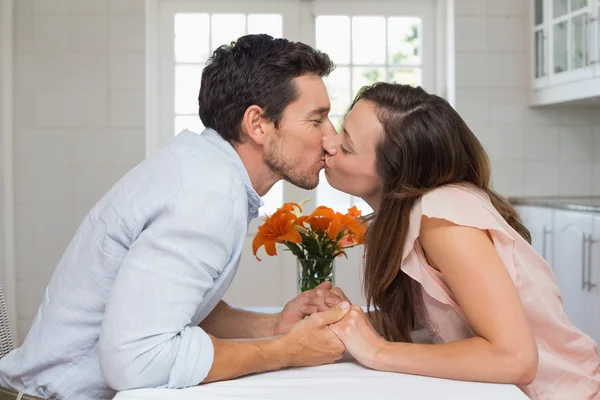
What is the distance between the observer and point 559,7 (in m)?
4.11

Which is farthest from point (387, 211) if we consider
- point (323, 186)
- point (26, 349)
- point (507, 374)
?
point (323, 186)

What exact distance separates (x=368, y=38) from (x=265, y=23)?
63 cm

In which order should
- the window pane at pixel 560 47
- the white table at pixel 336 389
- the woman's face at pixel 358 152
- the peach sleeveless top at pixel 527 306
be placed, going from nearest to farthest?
the white table at pixel 336 389 → the peach sleeveless top at pixel 527 306 → the woman's face at pixel 358 152 → the window pane at pixel 560 47

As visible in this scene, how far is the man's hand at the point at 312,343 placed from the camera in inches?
55.7

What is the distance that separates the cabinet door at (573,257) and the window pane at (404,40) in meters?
1.38

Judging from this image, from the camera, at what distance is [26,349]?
1454 millimetres

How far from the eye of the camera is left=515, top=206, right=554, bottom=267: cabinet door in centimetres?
398

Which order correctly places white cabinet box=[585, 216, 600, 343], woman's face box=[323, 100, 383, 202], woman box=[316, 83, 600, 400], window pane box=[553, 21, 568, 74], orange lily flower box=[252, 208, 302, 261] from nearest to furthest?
woman box=[316, 83, 600, 400]
woman's face box=[323, 100, 383, 202]
orange lily flower box=[252, 208, 302, 261]
white cabinet box=[585, 216, 600, 343]
window pane box=[553, 21, 568, 74]

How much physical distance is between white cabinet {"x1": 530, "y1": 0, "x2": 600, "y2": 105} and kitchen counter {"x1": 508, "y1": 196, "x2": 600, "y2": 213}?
1.76 feet

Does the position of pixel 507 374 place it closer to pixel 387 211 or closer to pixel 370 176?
pixel 387 211

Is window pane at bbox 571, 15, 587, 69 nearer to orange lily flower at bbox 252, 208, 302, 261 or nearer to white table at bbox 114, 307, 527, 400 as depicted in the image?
orange lily flower at bbox 252, 208, 302, 261

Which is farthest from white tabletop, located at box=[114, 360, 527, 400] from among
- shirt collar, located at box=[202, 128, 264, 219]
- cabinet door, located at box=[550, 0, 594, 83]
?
cabinet door, located at box=[550, 0, 594, 83]

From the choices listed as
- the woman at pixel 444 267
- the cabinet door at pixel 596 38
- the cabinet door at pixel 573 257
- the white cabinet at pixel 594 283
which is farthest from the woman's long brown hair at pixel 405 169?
the cabinet door at pixel 596 38

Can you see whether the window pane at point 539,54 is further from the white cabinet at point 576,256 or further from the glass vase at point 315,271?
the glass vase at point 315,271
